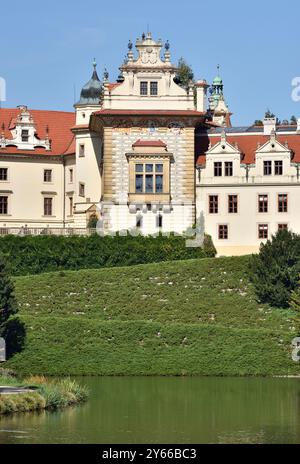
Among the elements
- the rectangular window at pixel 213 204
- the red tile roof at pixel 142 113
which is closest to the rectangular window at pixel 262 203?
the rectangular window at pixel 213 204

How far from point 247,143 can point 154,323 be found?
20079 millimetres

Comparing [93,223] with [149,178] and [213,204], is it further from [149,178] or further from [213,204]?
[213,204]

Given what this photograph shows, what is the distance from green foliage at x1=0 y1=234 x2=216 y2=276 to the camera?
78062 mm

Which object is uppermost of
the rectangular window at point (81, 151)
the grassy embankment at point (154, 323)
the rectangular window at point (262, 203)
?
the rectangular window at point (81, 151)

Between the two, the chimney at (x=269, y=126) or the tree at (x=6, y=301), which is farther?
the chimney at (x=269, y=126)

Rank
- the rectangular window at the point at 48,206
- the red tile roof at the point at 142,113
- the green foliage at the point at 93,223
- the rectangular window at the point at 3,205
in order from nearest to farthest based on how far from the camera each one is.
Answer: the red tile roof at the point at 142,113
the green foliage at the point at 93,223
the rectangular window at the point at 3,205
the rectangular window at the point at 48,206

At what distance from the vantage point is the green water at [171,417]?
138 ft

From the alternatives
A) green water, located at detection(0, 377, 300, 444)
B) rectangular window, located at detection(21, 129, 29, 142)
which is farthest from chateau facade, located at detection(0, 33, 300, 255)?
green water, located at detection(0, 377, 300, 444)

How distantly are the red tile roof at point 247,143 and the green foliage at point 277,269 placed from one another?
30.0 ft

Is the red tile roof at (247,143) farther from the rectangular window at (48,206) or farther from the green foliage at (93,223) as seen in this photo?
the rectangular window at (48,206)

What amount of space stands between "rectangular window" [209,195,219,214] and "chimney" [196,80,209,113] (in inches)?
288

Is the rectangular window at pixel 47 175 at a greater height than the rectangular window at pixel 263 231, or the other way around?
the rectangular window at pixel 47 175

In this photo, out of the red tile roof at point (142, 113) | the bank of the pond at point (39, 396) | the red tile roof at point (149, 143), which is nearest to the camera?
the bank of the pond at point (39, 396)

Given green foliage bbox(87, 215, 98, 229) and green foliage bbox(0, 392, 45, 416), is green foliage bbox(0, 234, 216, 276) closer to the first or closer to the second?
green foliage bbox(87, 215, 98, 229)
